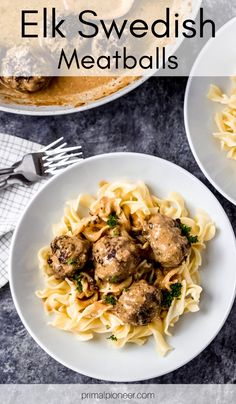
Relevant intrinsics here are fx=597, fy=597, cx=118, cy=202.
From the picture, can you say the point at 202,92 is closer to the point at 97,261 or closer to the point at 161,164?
the point at 161,164

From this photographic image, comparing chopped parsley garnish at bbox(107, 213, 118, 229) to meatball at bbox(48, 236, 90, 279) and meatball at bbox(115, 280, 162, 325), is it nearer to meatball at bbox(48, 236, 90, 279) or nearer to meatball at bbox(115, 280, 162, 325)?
meatball at bbox(48, 236, 90, 279)

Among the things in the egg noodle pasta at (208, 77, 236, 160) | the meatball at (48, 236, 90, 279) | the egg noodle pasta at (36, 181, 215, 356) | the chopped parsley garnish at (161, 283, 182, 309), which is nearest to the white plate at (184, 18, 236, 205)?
the egg noodle pasta at (208, 77, 236, 160)

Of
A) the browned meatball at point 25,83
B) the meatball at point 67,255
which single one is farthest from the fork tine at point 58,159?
the meatball at point 67,255

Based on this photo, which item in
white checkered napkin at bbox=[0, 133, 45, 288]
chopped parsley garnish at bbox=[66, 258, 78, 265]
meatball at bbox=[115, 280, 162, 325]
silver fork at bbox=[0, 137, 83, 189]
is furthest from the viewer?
white checkered napkin at bbox=[0, 133, 45, 288]

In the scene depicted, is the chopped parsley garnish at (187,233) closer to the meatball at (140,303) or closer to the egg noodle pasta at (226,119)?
the meatball at (140,303)

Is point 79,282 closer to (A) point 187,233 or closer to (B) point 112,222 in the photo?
(B) point 112,222

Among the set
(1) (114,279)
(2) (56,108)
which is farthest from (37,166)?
(1) (114,279)

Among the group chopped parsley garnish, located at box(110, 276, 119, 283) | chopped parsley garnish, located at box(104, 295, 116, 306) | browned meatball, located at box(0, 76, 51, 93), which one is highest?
browned meatball, located at box(0, 76, 51, 93)
